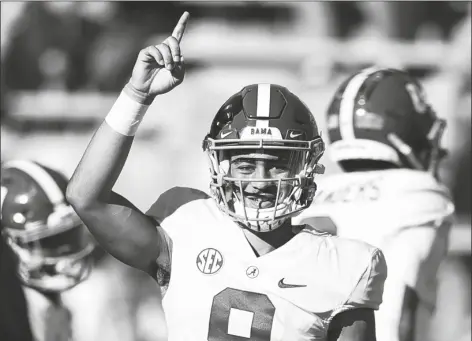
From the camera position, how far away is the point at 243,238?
2721mm

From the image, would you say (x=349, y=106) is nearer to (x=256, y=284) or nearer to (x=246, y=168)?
(x=246, y=168)

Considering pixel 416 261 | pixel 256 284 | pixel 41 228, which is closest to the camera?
pixel 256 284

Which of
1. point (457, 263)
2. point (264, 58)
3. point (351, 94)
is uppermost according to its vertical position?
point (351, 94)

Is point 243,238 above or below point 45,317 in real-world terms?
above

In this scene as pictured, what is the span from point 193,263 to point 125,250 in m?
0.19

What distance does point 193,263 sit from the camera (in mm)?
2658

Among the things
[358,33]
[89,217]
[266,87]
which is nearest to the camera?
[89,217]

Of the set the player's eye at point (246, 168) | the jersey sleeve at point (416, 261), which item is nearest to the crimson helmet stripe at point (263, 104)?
the player's eye at point (246, 168)

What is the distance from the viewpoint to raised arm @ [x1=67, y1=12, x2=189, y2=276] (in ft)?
8.16

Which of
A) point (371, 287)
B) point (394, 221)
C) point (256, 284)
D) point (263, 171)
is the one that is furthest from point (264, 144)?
point (394, 221)

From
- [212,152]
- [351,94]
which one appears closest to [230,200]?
[212,152]

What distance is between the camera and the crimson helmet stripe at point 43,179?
414cm

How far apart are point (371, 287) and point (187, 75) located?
6.76 metres

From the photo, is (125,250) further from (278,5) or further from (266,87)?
(278,5)
